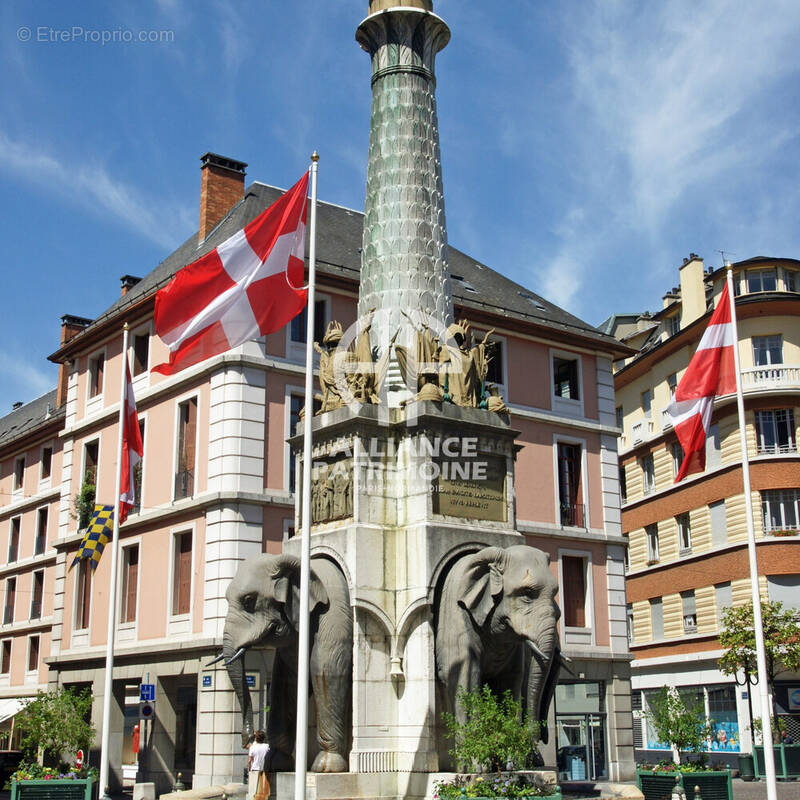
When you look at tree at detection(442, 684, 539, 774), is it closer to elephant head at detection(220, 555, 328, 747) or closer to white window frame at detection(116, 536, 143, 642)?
elephant head at detection(220, 555, 328, 747)

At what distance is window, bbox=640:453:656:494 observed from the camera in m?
49.8

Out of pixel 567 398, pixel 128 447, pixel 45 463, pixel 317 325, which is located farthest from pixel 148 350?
pixel 45 463

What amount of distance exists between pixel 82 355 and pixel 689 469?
82.2 feet

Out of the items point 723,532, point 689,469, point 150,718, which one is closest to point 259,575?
point 689,469

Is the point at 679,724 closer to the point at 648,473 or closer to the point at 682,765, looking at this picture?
the point at 682,765

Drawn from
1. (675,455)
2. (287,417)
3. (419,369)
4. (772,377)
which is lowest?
(419,369)

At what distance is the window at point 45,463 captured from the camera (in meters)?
46.8

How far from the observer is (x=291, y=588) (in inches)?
552

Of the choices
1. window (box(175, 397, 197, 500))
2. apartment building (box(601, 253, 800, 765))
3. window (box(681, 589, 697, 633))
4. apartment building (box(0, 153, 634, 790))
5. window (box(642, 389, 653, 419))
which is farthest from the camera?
window (box(642, 389, 653, 419))

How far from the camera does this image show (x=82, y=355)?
123 feet

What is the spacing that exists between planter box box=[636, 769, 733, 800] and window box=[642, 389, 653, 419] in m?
35.2

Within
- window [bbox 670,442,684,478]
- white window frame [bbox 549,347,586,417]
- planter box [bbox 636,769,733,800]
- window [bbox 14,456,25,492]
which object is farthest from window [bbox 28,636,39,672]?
planter box [bbox 636,769,733,800]

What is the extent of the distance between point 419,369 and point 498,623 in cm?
368

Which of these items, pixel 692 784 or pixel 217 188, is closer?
pixel 692 784
